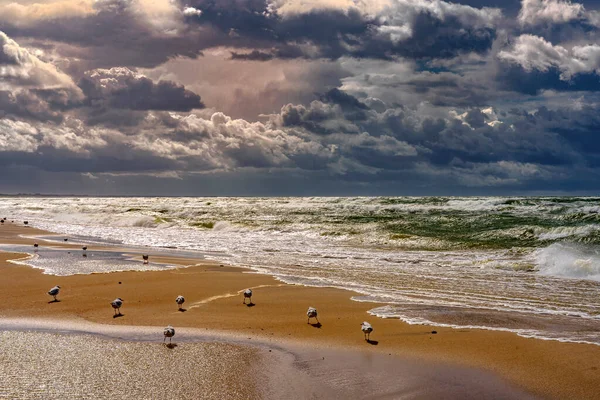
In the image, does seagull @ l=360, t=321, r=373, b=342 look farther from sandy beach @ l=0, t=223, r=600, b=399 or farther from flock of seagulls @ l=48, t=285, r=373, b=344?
sandy beach @ l=0, t=223, r=600, b=399

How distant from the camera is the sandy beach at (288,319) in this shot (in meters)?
8.40

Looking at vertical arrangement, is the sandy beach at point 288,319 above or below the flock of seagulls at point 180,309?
below

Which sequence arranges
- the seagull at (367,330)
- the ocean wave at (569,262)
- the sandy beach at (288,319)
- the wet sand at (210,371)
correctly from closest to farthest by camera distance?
the wet sand at (210,371) → the sandy beach at (288,319) → the seagull at (367,330) → the ocean wave at (569,262)

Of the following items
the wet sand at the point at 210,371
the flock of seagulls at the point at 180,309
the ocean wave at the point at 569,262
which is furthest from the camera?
the ocean wave at the point at 569,262

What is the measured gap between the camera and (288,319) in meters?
11.5

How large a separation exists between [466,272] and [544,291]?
4.35m

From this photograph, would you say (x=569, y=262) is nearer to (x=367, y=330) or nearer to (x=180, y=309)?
(x=367, y=330)

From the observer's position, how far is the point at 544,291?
15.8 m

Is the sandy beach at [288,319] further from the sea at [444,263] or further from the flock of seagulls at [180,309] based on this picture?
the sea at [444,263]

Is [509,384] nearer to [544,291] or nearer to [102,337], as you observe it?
[102,337]

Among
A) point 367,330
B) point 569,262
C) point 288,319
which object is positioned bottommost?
point 288,319

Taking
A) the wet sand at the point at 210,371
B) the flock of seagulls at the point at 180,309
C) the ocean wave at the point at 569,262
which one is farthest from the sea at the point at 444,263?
the wet sand at the point at 210,371

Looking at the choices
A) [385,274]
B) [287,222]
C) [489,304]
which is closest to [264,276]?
[385,274]

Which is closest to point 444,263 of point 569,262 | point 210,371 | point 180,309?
point 569,262
